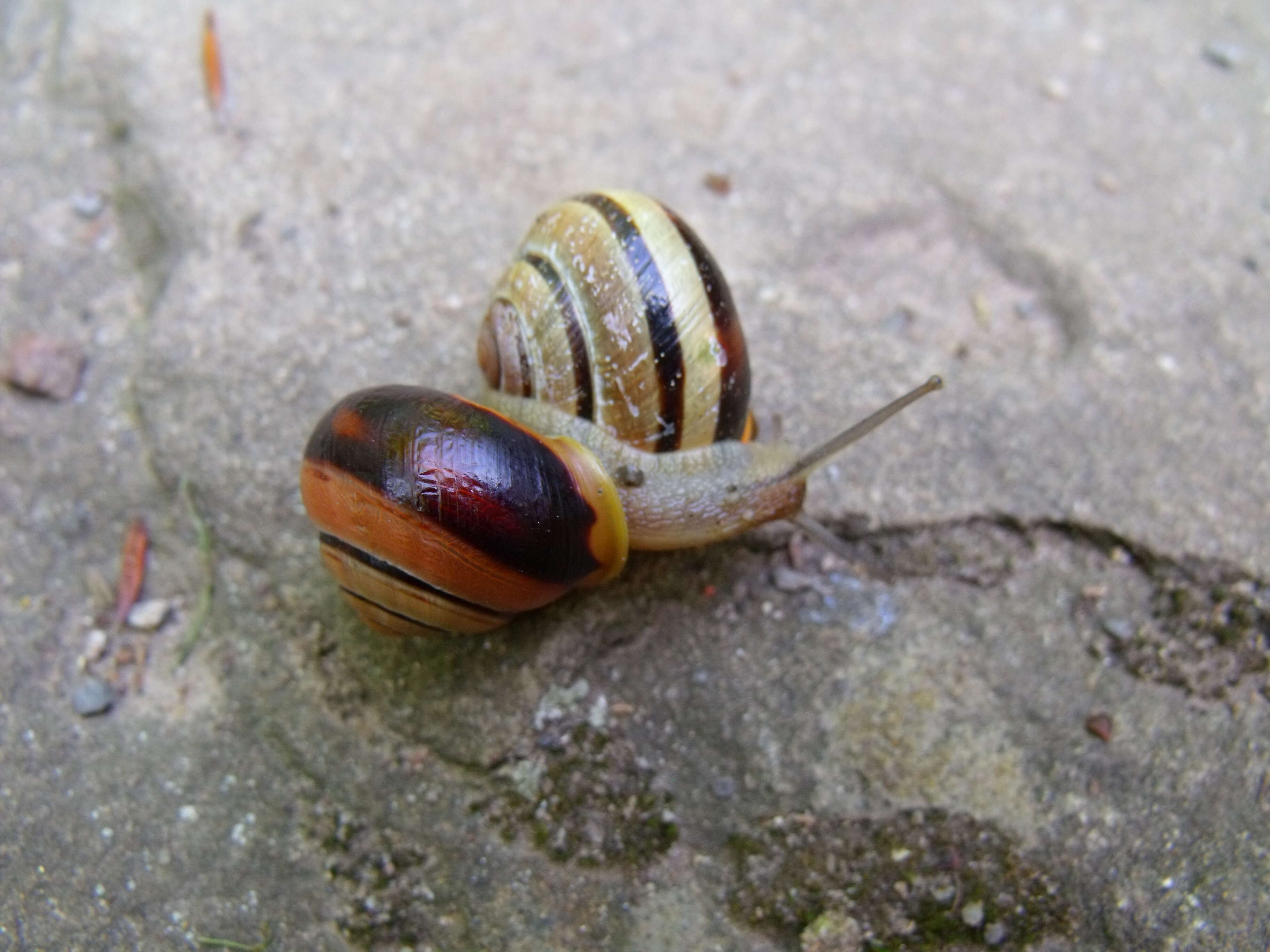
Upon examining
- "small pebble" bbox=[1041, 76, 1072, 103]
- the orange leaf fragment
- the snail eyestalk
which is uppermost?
"small pebble" bbox=[1041, 76, 1072, 103]

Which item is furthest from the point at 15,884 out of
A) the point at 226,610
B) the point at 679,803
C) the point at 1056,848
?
the point at 1056,848

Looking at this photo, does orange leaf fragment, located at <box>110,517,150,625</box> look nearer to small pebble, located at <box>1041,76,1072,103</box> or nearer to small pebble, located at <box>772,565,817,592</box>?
small pebble, located at <box>772,565,817,592</box>

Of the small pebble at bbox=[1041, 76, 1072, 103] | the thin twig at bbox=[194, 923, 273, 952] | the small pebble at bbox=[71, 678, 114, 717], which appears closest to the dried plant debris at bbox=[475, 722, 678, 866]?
the thin twig at bbox=[194, 923, 273, 952]

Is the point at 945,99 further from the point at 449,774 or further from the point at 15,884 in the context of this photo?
the point at 15,884

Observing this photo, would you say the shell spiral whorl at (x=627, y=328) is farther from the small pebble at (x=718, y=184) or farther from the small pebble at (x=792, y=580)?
the small pebble at (x=718, y=184)

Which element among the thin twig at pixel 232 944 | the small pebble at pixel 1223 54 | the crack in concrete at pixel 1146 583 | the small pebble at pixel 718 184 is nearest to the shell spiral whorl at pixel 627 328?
the crack in concrete at pixel 1146 583

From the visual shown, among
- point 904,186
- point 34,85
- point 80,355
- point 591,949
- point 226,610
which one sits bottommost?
point 591,949

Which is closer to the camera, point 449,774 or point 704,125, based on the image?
point 449,774

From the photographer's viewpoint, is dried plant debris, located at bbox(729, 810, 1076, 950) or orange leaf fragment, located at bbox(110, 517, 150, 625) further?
orange leaf fragment, located at bbox(110, 517, 150, 625)
